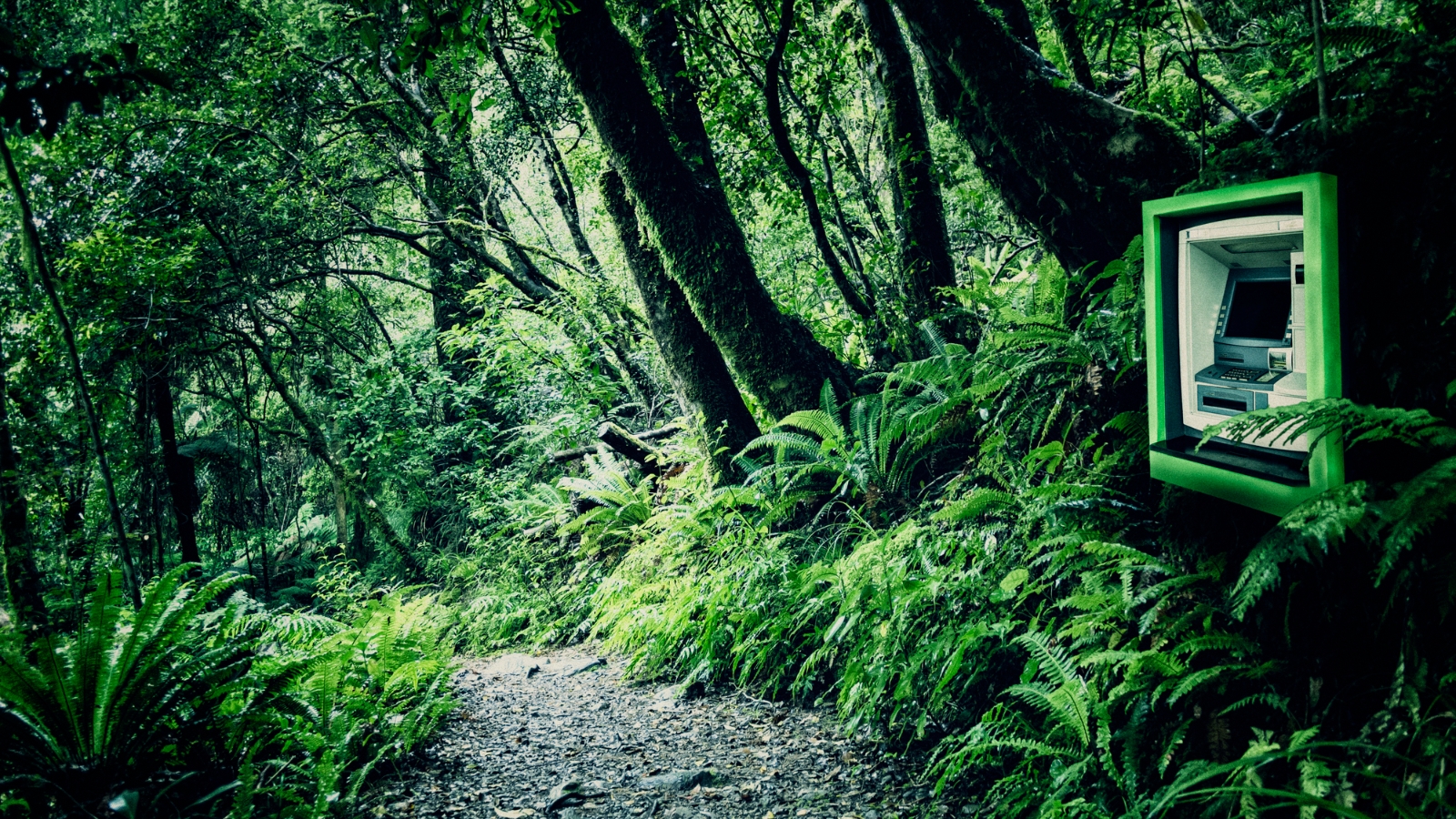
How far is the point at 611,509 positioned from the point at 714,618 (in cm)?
348

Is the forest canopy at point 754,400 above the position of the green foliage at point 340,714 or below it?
above

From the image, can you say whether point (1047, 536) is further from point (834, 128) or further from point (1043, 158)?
point (834, 128)

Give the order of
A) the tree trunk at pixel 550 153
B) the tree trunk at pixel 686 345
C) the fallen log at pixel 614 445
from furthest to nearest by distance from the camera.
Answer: the tree trunk at pixel 550 153 < the fallen log at pixel 614 445 < the tree trunk at pixel 686 345

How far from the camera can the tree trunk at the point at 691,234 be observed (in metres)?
6.31

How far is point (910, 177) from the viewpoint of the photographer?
21.6ft

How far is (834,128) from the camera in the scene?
28.1 feet

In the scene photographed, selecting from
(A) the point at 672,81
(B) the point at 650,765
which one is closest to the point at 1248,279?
(B) the point at 650,765

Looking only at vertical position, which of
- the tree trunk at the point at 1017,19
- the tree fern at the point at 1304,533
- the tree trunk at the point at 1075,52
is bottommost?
the tree fern at the point at 1304,533

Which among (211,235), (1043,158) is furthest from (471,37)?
(211,235)

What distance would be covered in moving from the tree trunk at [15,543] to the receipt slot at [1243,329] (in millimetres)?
5987

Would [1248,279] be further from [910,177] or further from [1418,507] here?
[910,177]

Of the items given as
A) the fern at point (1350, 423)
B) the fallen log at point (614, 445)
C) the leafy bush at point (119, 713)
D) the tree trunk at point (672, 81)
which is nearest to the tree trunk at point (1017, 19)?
the tree trunk at point (672, 81)

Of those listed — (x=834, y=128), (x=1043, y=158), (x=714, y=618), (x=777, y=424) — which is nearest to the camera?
(x=1043, y=158)

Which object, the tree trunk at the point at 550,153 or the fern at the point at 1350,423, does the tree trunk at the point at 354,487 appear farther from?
the fern at the point at 1350,423
